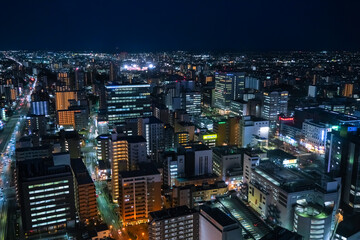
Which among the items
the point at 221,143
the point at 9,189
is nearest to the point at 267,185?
the point at 221,143

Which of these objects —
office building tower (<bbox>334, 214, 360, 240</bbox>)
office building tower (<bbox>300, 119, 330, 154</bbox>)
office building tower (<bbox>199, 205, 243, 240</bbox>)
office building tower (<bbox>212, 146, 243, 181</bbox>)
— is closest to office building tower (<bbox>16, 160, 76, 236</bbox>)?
office building tower (<bbox>199, 205, 243, 240</bbox>)

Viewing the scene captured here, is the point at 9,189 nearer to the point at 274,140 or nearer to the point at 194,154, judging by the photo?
the point at 194,154

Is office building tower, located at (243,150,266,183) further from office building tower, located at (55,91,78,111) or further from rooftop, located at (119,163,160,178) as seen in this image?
office building tower, located at (55,91,78,111)

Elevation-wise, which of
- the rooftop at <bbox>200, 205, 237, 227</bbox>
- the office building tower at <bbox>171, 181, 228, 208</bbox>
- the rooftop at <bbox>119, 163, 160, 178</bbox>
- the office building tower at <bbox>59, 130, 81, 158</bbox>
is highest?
the rooftop at <bbox>119, 163, 160, 178</bbox>

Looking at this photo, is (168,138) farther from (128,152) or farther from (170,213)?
(170,213)

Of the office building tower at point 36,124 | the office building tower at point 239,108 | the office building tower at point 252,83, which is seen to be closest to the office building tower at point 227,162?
the office building tower at point 239,108

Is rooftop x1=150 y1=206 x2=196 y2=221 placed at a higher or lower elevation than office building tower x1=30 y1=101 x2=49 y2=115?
lower
